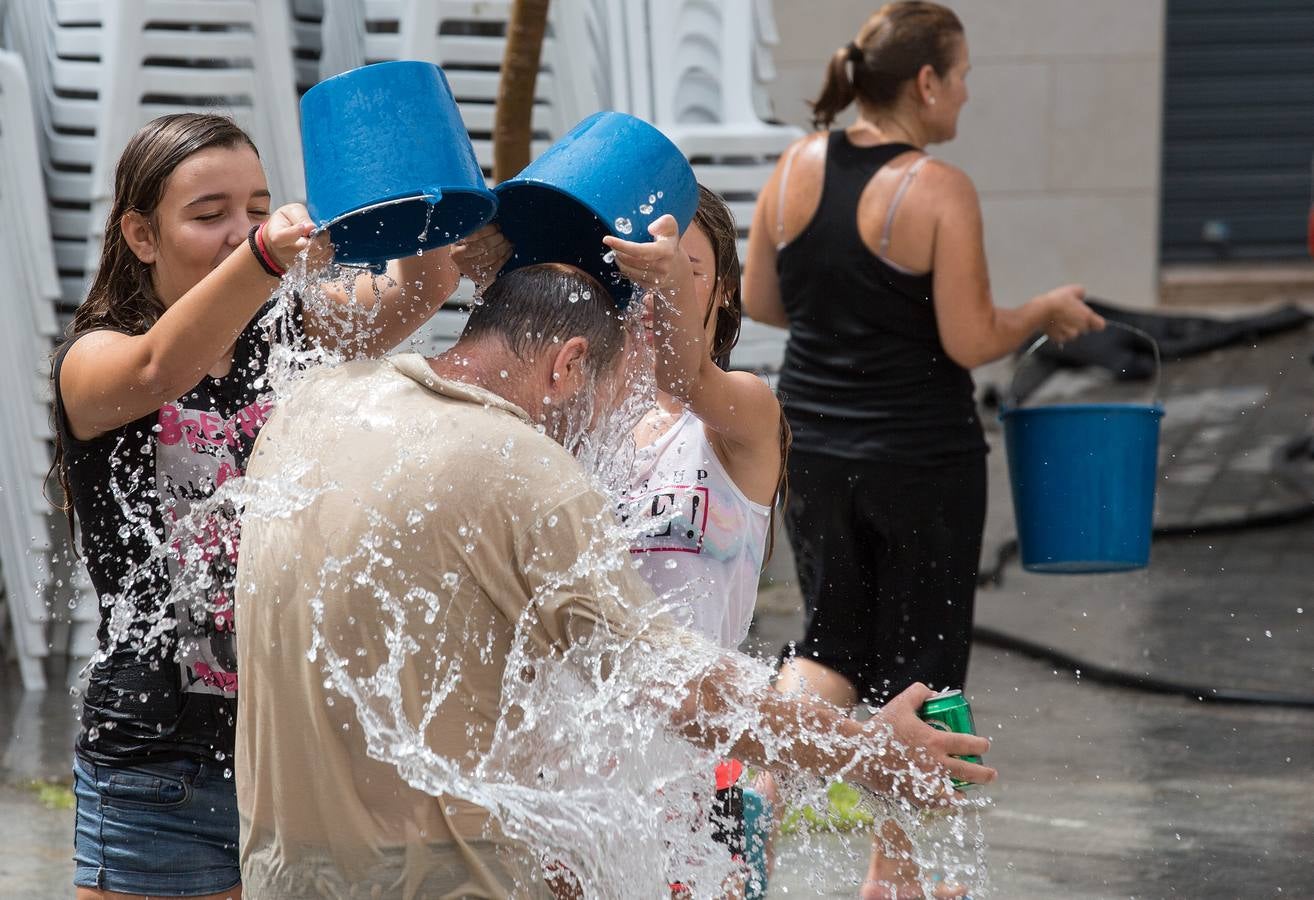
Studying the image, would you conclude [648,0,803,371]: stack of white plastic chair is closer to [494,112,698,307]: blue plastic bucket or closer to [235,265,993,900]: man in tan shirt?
[494,112,698,307]: blue plastic bucket

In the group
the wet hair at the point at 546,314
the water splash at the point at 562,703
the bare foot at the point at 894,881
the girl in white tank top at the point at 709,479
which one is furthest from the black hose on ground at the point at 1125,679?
the wet hair at the point at 546,314

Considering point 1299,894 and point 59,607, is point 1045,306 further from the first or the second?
point 59,607

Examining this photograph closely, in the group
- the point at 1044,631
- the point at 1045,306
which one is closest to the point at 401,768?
the point at 1045,306

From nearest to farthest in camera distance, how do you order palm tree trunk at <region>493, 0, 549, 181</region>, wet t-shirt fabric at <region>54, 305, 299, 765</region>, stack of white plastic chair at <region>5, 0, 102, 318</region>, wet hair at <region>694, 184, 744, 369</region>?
wet t-shirt fabric at <region>54, 305, 299, 765</region>, wet hair at <region>694, 184, 744, 369</region>, palm tree trunk at <region>493, 0, 549, 181</region>, stack of white plastic chair at <region>5, 0, 102, 318</region>

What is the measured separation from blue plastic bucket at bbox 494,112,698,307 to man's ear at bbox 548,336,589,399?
222 mm

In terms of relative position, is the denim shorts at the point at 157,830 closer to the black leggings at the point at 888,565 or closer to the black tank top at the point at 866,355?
the black leggings at the point at 888,565

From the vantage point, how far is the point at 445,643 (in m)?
1.88

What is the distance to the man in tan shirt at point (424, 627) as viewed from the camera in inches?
72.7

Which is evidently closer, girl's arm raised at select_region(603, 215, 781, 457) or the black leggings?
girl's arm raised at select_region(603, 215, 781, 457)

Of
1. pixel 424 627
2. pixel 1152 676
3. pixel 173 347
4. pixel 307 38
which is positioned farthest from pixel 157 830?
pixel 307 38

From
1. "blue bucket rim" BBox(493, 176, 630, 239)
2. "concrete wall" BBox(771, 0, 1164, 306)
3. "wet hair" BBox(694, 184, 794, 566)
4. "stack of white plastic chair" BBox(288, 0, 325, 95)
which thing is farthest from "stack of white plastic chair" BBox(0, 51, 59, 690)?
"concrete wall" BBox(771, 0, 1164, 306)

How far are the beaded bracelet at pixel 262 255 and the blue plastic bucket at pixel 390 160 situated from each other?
2.9 inches

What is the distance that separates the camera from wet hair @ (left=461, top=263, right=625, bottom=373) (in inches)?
79.2

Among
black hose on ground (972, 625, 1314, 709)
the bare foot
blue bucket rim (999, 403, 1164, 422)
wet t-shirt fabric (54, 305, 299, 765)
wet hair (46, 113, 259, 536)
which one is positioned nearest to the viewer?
wet t-shirt fabric (54, 305, 299, 765)
